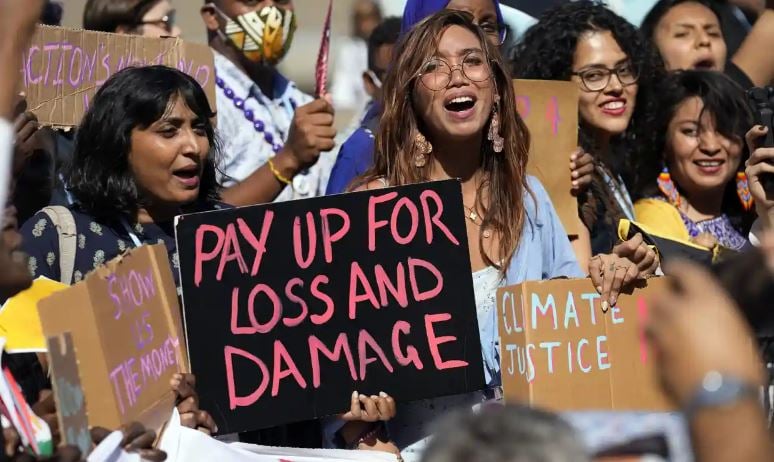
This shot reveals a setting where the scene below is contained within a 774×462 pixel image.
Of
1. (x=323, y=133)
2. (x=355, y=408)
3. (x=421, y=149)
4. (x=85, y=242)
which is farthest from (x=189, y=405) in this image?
(x=323, y=133)

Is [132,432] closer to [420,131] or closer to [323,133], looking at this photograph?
[420,131]

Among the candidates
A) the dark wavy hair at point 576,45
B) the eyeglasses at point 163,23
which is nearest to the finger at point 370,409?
the dark wavy hair at point 576,45

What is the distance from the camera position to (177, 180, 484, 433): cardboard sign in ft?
12.5

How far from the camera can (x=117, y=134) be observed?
14.2 feet

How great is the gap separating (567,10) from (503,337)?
2051 mm

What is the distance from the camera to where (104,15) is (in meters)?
5.71

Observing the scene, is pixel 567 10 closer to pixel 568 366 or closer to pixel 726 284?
pixel 568 366

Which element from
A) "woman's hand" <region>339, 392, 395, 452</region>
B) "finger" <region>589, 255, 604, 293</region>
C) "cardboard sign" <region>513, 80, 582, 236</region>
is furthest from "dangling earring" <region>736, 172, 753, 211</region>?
"woman's hand" <region>339, 392, 395, 452</region>

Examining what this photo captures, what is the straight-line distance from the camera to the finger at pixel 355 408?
12.7ft

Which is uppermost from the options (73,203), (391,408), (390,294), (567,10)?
(567,10)

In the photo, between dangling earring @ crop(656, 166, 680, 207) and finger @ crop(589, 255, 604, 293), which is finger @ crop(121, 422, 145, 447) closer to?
finger @ crop(589, 255, 604, 293)

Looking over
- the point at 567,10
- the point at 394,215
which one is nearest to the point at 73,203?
the point at 394,215

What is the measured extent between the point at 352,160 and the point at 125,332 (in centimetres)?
148

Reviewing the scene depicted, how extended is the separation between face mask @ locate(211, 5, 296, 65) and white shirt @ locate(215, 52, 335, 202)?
93mm
